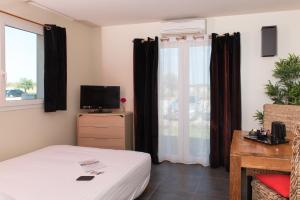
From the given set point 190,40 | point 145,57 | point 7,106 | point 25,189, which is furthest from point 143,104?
point 25,189

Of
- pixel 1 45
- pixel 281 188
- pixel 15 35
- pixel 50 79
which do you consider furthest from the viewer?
pixel 50 79

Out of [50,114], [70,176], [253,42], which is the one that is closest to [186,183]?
[70,176]

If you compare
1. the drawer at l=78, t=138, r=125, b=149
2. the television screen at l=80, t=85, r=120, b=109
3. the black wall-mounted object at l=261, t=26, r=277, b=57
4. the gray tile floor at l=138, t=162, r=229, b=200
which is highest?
the black wall-mounted object at l=261, t=26, r=277, b=57

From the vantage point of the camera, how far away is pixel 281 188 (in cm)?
179

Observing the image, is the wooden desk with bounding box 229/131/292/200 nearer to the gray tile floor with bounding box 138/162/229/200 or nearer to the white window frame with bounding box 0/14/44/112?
the gray tile floor with bounding box 138/162/229/200

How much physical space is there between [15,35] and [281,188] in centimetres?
330

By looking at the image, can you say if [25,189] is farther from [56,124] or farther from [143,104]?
[143,104]

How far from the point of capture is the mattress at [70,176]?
1.86 metres

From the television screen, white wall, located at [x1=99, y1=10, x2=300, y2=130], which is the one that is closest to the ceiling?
white wall, located at [x1=99, y1=10, x2=300, y2=130]

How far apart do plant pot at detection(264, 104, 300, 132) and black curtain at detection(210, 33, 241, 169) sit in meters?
0.90

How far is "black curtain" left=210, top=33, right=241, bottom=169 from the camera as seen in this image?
3.74 m

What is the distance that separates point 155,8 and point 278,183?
2.65 metres

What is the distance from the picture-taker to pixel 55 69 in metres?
3.57

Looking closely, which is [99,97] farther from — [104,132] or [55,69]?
[55,69]
